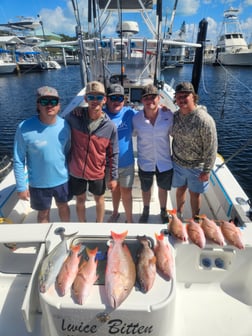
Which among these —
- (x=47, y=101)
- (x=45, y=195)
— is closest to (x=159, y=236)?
(x=45, y=195)

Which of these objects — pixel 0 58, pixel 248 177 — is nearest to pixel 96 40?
pixel 248 177

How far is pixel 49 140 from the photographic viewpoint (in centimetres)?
217

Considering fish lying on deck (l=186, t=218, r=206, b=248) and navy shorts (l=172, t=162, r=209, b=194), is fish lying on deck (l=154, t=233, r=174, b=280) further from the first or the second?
navy shorts (l=172, t=162, r=209, b=194)

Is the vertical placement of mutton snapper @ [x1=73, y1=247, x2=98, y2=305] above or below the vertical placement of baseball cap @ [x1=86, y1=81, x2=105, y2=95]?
below

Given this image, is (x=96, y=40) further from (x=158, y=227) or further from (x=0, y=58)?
(x=0, y=58)

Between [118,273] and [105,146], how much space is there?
1258 mm

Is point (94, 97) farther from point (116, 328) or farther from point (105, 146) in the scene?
point (116, 328)

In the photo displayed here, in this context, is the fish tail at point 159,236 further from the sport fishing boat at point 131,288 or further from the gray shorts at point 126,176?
the gray shorts at point 126,176

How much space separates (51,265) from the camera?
1.55 m

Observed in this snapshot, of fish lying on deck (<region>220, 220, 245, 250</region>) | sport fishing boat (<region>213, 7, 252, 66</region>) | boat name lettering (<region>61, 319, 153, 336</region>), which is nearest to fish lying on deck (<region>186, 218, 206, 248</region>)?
fish lying on deck (<region>220, 220, 245, 250</region>)

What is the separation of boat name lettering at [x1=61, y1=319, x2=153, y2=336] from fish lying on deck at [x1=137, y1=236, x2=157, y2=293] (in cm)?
22

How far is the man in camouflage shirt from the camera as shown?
2.33 metres

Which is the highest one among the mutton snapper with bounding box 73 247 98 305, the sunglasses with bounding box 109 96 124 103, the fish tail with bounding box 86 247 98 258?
the sunglasses with bounding box 109 96 124 103

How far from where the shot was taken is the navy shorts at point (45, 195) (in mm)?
2338
